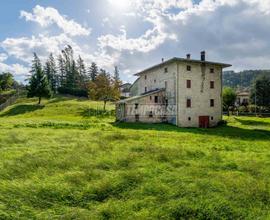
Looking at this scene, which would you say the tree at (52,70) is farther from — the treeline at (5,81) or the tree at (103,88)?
the tree at (103,88)

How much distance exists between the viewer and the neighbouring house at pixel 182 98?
33.8 metres

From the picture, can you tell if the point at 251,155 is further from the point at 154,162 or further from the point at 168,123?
the point at 168,123

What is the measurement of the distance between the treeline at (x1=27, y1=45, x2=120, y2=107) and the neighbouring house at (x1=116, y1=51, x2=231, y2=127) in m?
17.9

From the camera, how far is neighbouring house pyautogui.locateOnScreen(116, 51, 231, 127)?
33.8 meters

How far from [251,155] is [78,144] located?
348 inches

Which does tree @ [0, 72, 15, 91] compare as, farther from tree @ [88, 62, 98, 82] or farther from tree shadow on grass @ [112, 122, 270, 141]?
tree shadow on grass @ [112, 122, 270, 141]

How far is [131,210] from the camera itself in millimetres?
7133

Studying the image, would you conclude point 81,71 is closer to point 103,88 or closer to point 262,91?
point 103,88

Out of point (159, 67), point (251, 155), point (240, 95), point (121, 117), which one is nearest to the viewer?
point (251, 155)

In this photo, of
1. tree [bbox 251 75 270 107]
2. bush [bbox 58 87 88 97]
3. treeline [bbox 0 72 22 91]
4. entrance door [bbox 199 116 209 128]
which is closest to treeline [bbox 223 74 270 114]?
tree [bbox 251 75 270 107]

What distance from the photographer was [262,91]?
6838 cm

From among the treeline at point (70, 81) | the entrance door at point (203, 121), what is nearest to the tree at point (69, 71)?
the treeline at point (70, 81)

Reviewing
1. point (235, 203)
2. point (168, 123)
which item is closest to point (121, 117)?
point (168, 123)

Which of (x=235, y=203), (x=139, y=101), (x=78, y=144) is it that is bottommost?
(x=235, y=203)
